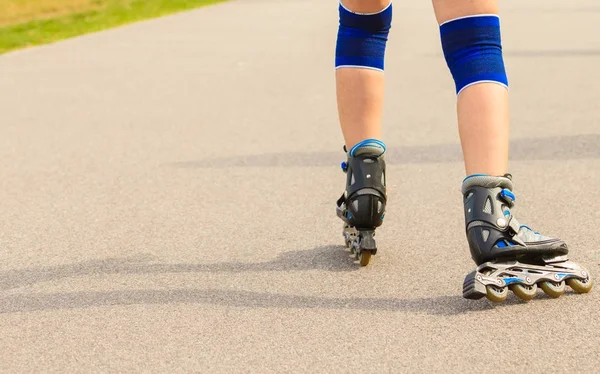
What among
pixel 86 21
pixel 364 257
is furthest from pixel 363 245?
pixel 86 21

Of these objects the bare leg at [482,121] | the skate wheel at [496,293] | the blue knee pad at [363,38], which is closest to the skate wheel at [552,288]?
the skate wheel at [496,293]

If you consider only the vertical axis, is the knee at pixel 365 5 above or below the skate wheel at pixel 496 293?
above

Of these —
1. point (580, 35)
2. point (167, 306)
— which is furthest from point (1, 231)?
point (580, 35)

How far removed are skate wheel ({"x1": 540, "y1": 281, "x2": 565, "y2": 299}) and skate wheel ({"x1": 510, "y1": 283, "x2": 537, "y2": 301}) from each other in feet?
0.14

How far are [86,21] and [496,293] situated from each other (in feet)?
46.0

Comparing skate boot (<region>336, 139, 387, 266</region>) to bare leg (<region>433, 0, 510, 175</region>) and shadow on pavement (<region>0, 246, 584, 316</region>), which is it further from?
bare leg (<region>433, 0, 510, 175</region>)

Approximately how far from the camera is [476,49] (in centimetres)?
322

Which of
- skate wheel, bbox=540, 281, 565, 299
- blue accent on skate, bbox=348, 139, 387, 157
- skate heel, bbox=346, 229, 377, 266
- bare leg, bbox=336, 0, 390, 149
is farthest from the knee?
skate wheel, bbox=540, 281, 565, 299

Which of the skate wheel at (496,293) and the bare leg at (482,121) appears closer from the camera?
the skate wheel at (496,293)

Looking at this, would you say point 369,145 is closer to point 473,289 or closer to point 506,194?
point 506,194

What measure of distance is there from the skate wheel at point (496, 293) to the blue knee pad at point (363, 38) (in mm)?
931

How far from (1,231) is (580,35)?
972cm

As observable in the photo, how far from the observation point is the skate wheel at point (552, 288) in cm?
317

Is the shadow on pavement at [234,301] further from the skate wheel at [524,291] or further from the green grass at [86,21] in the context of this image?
the green grass at [86,21]
